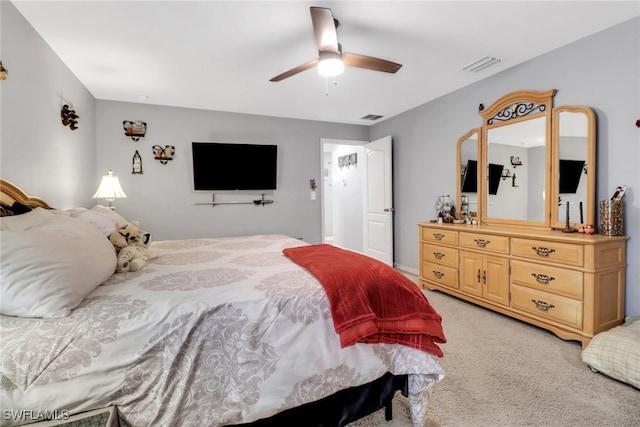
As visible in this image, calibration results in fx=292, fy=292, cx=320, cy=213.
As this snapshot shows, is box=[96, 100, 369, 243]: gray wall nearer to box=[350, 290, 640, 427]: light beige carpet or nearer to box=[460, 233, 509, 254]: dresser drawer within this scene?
box=[460, 233, 509, 254]: dresser drawer

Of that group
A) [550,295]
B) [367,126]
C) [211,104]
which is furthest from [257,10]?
[367,126]

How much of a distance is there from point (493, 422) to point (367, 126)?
15.0 ft

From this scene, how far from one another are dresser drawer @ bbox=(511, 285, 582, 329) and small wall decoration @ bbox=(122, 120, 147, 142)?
458cm

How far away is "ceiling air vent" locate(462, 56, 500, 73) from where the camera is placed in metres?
2.76

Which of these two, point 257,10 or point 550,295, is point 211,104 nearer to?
point 257,10

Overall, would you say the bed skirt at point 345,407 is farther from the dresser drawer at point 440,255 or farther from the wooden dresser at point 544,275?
the dresser drawer at point 440,255

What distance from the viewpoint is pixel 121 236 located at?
191 cm

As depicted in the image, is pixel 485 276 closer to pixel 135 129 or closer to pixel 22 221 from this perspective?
pixel 22 221

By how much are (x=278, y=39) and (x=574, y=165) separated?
108 inches

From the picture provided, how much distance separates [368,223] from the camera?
5.13 m

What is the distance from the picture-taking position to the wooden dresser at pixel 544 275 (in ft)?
6.99

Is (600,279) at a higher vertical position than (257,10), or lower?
lower

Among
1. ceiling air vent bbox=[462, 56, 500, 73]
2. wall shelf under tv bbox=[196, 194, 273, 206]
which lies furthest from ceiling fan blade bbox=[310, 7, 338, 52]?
wall shelf under tv bbox=[196, 194, 273, 206]

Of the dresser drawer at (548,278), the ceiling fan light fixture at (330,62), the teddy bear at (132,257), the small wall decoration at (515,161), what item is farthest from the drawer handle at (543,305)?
the teddy bear at (132,257)
